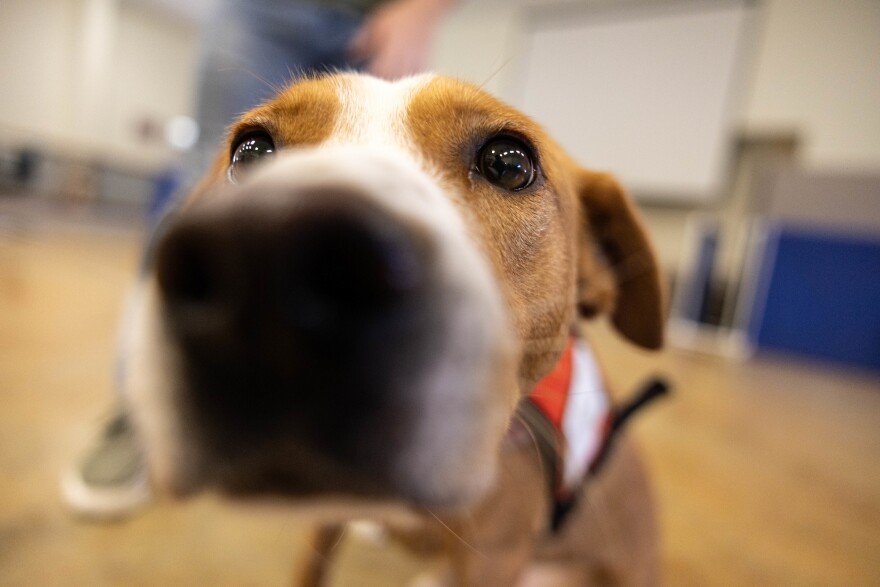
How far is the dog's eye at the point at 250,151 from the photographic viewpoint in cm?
59

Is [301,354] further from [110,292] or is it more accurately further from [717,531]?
[110,292]

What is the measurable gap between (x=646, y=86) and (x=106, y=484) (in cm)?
619

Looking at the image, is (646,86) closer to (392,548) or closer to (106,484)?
(392,548)

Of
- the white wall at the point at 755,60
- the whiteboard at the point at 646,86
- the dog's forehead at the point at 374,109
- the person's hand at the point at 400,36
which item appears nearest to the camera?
the dog's forehead at the point at 374,109

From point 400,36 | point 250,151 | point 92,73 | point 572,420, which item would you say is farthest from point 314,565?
point 92,73

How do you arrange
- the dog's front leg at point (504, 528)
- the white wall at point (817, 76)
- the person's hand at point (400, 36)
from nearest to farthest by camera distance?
Result: 1. the dog's front leg at point (504, 528)
2. the person's hand at point (400, 36)
3. the white wall at point (817, 76)

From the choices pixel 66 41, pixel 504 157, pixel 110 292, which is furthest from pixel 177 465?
pixel 66 41

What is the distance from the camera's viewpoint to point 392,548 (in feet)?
3.82

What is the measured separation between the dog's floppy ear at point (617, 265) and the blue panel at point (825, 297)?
3.85m

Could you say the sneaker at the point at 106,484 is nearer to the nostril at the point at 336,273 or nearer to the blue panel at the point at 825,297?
the nostril at the point at 336,273

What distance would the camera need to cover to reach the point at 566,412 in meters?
0.83

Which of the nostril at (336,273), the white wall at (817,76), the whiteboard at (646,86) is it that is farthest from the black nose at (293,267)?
the whiteboard at (646,86)

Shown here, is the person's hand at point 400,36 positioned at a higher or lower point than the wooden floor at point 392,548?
higher

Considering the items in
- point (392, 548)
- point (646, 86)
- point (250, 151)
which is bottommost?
point (392, 548)
